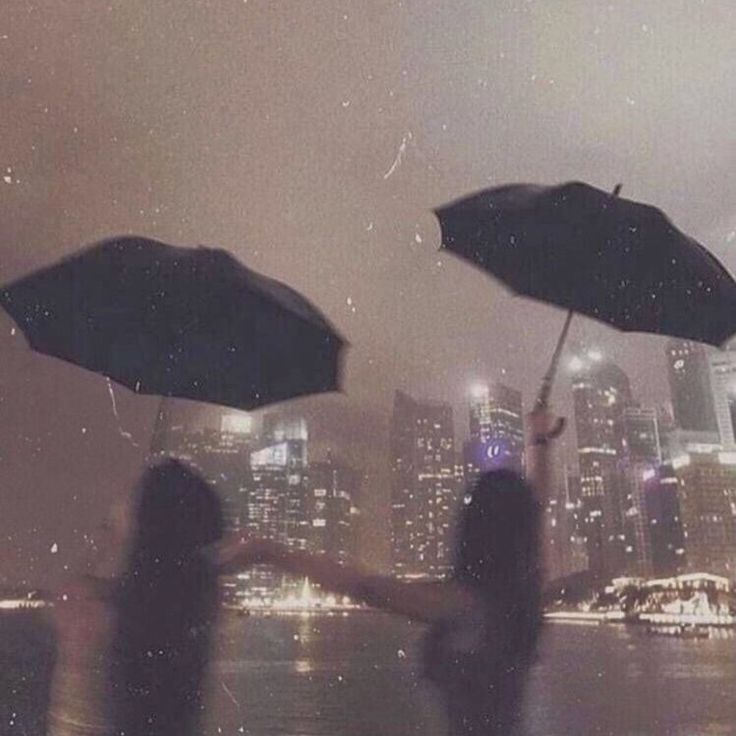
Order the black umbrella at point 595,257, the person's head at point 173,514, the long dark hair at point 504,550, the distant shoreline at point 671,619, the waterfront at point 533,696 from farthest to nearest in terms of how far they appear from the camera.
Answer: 1. the distant shoreline at point 671,619
2. the waterfront at point 533,696
3. the black umbrella at point 595,257
4. the person's head at point 173,514
5. the long dark hair at point 504,550

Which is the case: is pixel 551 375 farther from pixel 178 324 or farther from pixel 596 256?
pixel 178 324

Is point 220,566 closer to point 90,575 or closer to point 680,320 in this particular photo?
point 90,575

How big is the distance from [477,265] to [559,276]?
34 cm

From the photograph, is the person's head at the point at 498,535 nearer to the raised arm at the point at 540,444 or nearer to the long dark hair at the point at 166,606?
the raised arm at the point at 540,444

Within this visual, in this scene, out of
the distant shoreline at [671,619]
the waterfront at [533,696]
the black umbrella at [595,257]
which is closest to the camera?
the black umbrella at [595,257]

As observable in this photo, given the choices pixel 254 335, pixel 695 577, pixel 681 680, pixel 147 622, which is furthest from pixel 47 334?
A: pixel 695 577

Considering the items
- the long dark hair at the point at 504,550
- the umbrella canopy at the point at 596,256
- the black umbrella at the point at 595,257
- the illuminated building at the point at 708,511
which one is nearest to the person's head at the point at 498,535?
the long dark hair at the point at 504,550

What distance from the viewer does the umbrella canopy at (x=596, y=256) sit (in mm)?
3314

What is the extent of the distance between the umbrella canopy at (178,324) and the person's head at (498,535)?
1328 mm

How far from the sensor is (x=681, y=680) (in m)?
56.0

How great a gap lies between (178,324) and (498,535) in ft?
5.80

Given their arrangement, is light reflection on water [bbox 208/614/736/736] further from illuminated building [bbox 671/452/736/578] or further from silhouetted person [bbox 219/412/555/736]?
illuminated building [bbox 671/452/736/578]

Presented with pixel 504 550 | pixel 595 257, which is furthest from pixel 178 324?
pixel 504 550

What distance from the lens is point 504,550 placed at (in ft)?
7.52
